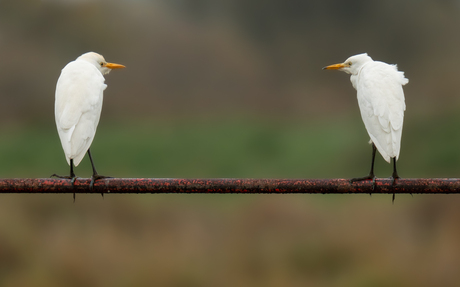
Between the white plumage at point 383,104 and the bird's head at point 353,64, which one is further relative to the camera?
the bird's head at point 353,64

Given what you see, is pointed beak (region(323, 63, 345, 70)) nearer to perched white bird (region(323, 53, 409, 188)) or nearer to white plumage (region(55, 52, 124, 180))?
perched white bird (region(323, 53, 409, 188))

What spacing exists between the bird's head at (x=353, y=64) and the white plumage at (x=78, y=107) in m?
1.03

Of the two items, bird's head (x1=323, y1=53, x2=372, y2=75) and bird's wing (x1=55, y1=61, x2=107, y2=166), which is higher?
bird's head (x1=323, y1=53, x2=372, y2=75)

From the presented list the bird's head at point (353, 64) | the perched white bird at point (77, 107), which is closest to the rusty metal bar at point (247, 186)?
the perched white bird at point (77, 107)

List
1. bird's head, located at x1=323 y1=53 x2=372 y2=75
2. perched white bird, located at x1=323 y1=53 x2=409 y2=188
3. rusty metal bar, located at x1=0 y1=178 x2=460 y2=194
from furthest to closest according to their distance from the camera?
bird's head, located at x1=323 y1=53 x2=372 y2=75 < perched white bird, located at x1=323 y1=53 x2=409 y2=188 < rusty metal bar, located at x1=0 y1=178 x2=460 y2=194

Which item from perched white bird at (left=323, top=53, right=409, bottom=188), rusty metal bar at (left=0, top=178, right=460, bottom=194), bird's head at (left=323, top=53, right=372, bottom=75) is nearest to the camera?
rusty metal bar at (left=0, top=178, right=460, bottom=194)

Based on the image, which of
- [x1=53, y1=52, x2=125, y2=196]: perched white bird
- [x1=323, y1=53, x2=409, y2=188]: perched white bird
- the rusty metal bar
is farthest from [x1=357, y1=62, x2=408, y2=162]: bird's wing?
[x1=53, y1=52, x2=125, y2=196]: perched white bird

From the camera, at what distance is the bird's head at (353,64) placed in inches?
87.0

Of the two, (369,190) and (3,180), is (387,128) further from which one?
(3,180)

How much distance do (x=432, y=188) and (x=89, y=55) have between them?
1.70m

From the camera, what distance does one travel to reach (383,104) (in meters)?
1.83

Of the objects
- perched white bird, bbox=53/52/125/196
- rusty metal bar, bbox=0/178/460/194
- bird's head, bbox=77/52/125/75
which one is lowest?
rusty metal bar, bbox=0/178/460/194

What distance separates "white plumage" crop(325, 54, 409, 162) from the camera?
5.65ft

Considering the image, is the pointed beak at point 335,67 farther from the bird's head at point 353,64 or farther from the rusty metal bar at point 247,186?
the rusty metal bar at point 247,186
